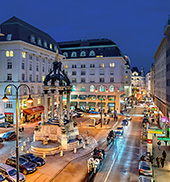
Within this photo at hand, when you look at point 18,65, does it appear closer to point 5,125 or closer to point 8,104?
point 8,104

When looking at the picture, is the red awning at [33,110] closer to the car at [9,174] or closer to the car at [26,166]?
the car at [26,166]

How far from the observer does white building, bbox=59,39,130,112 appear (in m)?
64.0

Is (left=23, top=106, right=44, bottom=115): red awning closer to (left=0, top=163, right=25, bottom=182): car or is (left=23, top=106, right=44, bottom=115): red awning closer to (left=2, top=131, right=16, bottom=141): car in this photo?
(left=2, top=131, right=16, bottom=141): car

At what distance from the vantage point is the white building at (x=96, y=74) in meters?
64.0

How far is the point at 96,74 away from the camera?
6631 centimetres

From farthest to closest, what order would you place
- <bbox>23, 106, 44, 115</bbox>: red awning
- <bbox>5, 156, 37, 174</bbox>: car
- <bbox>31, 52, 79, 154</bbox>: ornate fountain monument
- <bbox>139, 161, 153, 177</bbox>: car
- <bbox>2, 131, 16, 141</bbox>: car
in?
<bbox>23, 106, 44, 115</bbox>: red awning, <bbox>2, 131, 16, 141</bbox>: car, <bbox>31, 52, 79, 154</bbox>: ornate fountain monument, <bbox>5, 156, 37, 174</bbox>: car, <bbox>139, 161, 153, 177</bbox>: car

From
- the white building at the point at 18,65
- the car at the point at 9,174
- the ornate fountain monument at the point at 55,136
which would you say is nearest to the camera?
the car at the point at 9,174

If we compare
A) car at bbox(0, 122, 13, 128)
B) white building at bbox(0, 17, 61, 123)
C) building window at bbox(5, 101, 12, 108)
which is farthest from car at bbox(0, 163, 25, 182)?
building window at bbox(5, 101, 12, 108)

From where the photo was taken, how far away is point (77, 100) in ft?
224

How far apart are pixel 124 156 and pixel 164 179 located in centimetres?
642

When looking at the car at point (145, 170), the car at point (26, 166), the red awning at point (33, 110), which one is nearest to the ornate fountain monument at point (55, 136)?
the car at point (26, 166)

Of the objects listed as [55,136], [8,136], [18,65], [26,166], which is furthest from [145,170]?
[18,65]

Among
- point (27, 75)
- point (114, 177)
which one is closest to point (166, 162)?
point (114, 177)

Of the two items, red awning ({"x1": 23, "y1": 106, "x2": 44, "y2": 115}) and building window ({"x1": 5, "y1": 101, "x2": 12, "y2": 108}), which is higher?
building window ({"x1": 5, "y1": 101, "x2": 12, "y2": 108})
